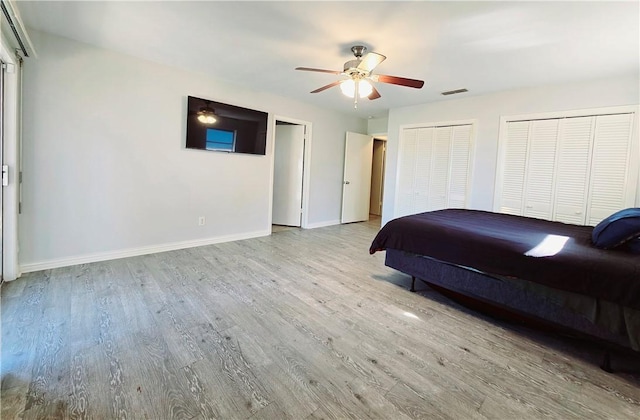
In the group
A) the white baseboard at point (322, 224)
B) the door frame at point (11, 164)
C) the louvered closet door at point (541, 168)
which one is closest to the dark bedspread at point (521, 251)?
the louvered closet door at point (541, 168)

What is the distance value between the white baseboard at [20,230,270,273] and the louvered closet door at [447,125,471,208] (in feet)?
10.9

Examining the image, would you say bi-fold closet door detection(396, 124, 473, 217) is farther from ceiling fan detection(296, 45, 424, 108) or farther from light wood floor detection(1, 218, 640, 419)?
light wood floor detection(1, 218, 640, 419)

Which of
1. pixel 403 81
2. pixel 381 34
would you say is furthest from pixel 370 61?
pixel 403 81

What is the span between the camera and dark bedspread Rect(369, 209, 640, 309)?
168 cm

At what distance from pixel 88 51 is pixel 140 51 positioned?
494 millimetres

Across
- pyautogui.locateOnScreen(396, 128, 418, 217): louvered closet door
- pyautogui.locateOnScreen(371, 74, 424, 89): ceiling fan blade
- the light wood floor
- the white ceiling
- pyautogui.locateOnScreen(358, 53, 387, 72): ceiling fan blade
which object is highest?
the white ceiling

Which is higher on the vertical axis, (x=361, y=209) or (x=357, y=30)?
(x=357, y=30)

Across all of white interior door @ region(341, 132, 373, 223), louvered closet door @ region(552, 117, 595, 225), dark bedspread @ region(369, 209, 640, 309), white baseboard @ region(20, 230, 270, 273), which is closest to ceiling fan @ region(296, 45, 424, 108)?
dark bedspread @ region(369, 209, 640, 309)

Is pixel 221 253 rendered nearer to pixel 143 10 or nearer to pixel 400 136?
pixel 143 10

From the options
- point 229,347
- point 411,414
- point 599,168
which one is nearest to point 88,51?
point 229,347

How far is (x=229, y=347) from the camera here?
183cm

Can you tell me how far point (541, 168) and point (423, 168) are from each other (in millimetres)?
1603

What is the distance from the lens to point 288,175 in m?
5.53

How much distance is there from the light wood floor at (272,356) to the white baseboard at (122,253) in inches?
8.1
